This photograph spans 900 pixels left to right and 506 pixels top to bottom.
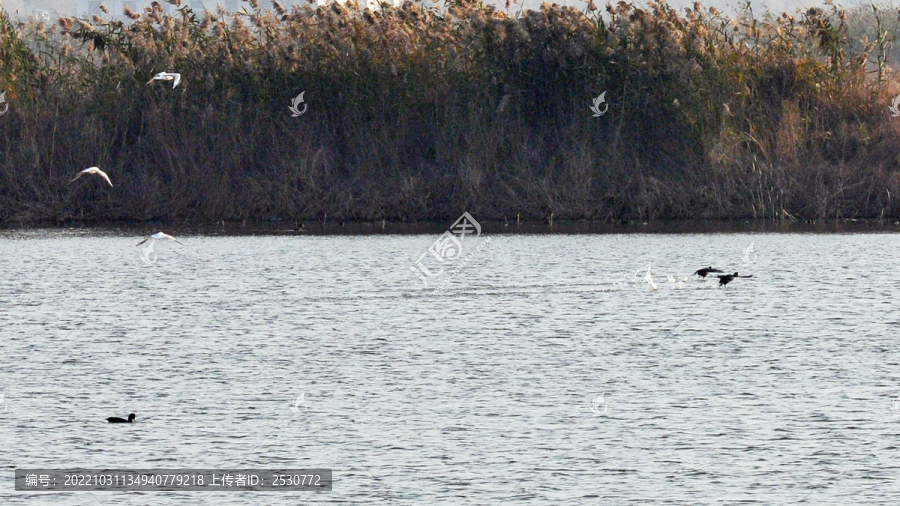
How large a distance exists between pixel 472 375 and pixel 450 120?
45.0 feet

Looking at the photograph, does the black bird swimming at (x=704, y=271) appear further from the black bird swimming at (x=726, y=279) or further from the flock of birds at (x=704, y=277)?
the black bird swimming at (x=726, y=279)

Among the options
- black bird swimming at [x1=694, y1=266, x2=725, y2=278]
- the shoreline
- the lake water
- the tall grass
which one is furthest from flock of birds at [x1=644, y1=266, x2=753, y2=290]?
the tall grass

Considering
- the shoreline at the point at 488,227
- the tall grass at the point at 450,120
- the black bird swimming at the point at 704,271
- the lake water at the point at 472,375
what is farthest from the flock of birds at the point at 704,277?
the tall grass at the point at 450,120

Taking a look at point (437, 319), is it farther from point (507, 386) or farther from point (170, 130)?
point (170, 130)

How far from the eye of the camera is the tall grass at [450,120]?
2550 cm

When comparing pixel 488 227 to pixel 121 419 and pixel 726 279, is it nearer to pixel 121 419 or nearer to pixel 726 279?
pixel 726 279

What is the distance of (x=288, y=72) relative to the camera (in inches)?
1045

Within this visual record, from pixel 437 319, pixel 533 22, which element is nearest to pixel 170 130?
pixel 533 22

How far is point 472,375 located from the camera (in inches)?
495

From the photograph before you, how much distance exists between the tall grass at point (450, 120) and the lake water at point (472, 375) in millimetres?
4301

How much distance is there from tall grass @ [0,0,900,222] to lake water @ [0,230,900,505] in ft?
14.1

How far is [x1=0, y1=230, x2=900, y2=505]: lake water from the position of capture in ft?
30.8

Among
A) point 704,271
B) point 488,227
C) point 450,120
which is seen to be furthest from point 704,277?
point 450,120

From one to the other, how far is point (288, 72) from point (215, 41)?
139 centimetres
